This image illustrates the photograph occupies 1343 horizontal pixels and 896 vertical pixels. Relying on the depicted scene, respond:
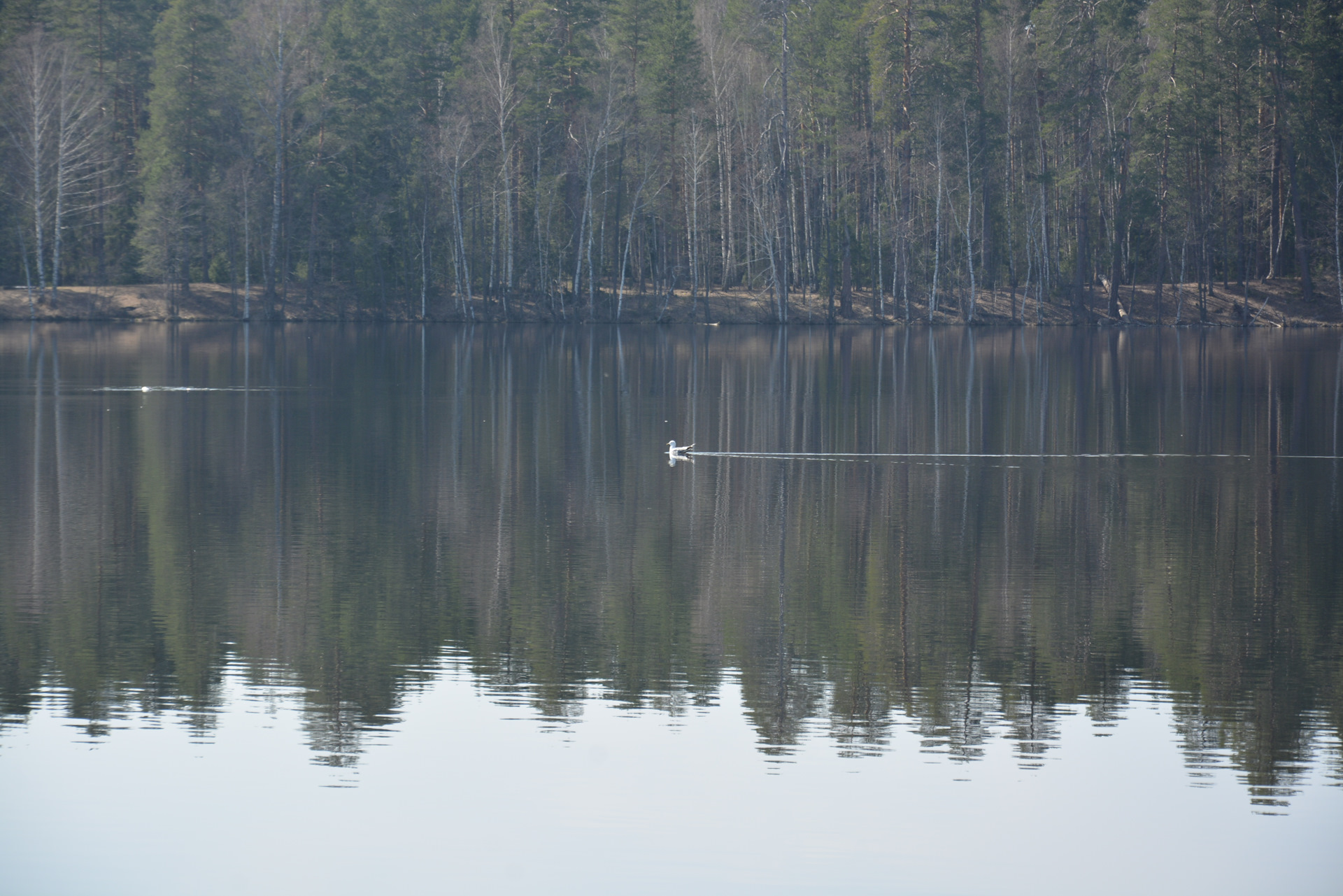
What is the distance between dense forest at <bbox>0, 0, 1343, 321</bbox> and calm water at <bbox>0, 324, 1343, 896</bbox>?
49697 millimetres

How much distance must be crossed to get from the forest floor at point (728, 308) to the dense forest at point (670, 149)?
469 mm

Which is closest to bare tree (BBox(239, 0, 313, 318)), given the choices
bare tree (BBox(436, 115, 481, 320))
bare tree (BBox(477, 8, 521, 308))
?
bare tree (BBox(436, 115, 481, 320))

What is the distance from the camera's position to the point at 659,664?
38.9 feet

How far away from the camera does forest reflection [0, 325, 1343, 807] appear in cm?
1112

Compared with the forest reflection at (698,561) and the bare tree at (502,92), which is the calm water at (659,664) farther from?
the bare tree at (502,92)

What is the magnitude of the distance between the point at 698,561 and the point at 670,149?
210 feet

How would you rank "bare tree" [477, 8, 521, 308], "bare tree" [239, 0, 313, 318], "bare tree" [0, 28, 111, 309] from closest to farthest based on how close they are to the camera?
"bare tree" [0, 28, 111, 309]
"bare tree" [477, 8, 521, 308]
"bare tree" [239, 0, 313, 318]

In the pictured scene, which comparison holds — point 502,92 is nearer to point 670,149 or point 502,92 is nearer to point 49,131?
point 670,149

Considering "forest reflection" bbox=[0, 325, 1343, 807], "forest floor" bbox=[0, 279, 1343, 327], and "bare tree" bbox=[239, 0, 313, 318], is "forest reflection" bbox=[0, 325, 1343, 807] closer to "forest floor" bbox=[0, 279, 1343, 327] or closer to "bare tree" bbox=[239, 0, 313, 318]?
"forest floor" bbox=[0, 279, 1343, 327]

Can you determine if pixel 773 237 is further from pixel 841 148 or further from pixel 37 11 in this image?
pixel 37 11

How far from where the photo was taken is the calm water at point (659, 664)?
848cm

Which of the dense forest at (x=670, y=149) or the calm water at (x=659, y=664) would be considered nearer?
the calm water at (x=659, y=664)

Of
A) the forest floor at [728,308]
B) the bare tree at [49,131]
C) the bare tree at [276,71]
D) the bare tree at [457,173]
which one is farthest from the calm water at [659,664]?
the bare tree at [276,71]

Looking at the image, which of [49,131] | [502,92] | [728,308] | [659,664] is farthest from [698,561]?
[49,131]
